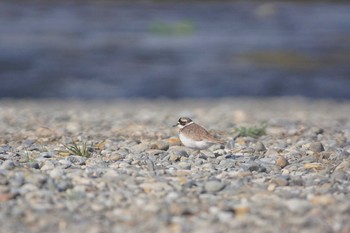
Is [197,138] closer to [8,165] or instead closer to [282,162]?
[282,162]

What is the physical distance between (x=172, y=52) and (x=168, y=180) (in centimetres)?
2635

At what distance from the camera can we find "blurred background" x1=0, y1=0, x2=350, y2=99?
28.3 meters

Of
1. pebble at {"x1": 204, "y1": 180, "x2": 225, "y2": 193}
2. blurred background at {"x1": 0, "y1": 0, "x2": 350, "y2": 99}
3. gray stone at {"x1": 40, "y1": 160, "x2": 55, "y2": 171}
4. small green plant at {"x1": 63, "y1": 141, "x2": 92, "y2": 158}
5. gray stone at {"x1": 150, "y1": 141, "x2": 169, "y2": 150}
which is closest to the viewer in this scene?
pebble at {"x1": 204, "y1": 180, "x2": 225, "y2": 193}

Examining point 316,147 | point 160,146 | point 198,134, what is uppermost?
point 198,134

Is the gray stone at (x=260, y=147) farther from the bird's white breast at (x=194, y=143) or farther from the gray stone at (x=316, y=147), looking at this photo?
the bird's white breast at (x=194, y=143)

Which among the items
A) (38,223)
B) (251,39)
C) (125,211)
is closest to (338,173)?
(125,211)

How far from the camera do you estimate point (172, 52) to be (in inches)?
1414

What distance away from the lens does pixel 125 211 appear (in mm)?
8414

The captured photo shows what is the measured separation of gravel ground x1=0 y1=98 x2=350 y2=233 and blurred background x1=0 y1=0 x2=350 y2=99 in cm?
1289

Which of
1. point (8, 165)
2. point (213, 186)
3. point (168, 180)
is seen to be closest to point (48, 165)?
point (8, 165)

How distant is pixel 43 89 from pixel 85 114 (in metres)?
9.98

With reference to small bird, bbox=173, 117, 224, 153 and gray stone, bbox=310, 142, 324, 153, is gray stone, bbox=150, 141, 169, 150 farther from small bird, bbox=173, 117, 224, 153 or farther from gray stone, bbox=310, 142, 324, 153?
gray stone, bbox=310, 142, 324, 153

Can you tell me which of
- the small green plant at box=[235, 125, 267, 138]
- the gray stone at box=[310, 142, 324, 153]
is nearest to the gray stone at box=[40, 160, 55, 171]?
the gray stone at box=[310, 142, 324, 153]

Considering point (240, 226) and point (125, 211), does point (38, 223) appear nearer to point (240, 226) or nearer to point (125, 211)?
point (125, 211)
